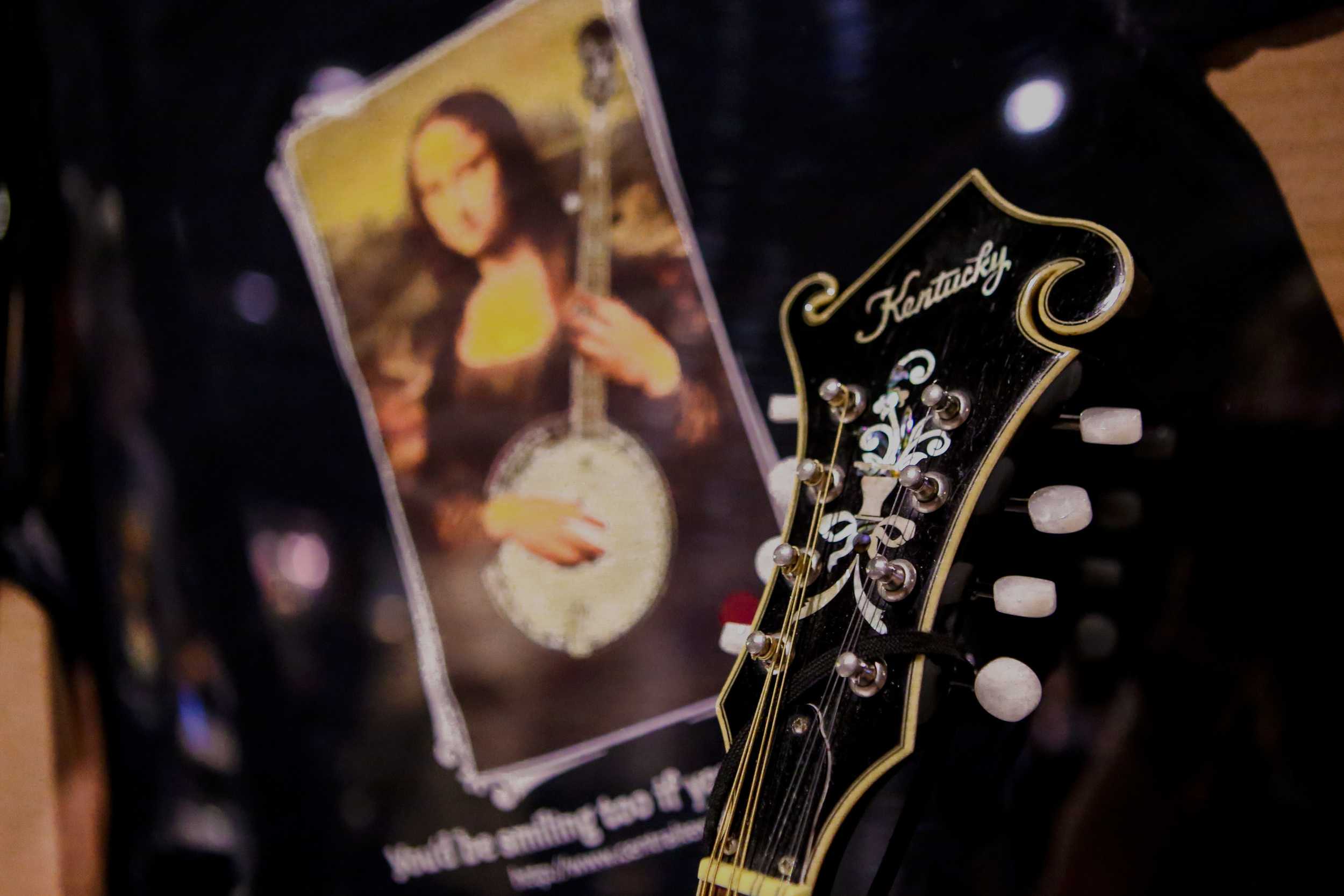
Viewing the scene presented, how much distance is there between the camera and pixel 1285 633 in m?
0.74

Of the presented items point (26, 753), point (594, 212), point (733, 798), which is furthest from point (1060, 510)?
point (26, 753)

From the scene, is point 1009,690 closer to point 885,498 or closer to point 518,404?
point 885,498

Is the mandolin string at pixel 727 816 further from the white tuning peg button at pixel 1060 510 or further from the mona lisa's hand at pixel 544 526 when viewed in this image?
the mona lisa's hand at pixel 544 526

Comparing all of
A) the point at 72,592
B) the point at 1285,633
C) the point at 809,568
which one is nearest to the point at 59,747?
the point at 72,592

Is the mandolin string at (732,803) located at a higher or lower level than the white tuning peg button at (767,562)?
lower

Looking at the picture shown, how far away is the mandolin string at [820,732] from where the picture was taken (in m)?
0.63

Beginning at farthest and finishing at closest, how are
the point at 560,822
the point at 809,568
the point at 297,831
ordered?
the point at 297,831, the point at 560,822, the point at 809,568

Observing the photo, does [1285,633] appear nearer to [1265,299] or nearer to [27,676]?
[1265,299]

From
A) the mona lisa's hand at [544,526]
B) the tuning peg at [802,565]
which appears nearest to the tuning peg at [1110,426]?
the tuning peg at [802,565]

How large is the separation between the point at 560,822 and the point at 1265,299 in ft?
3.18

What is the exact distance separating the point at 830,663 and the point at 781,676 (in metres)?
0.05

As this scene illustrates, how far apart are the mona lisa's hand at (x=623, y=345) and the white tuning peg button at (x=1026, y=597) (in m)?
0.52

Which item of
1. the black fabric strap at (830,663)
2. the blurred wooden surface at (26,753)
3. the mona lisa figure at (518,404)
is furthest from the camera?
the blurred wooden surface at (26,753)

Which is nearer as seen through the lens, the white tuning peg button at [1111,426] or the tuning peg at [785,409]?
the white tuning peg button at [1111,426]
